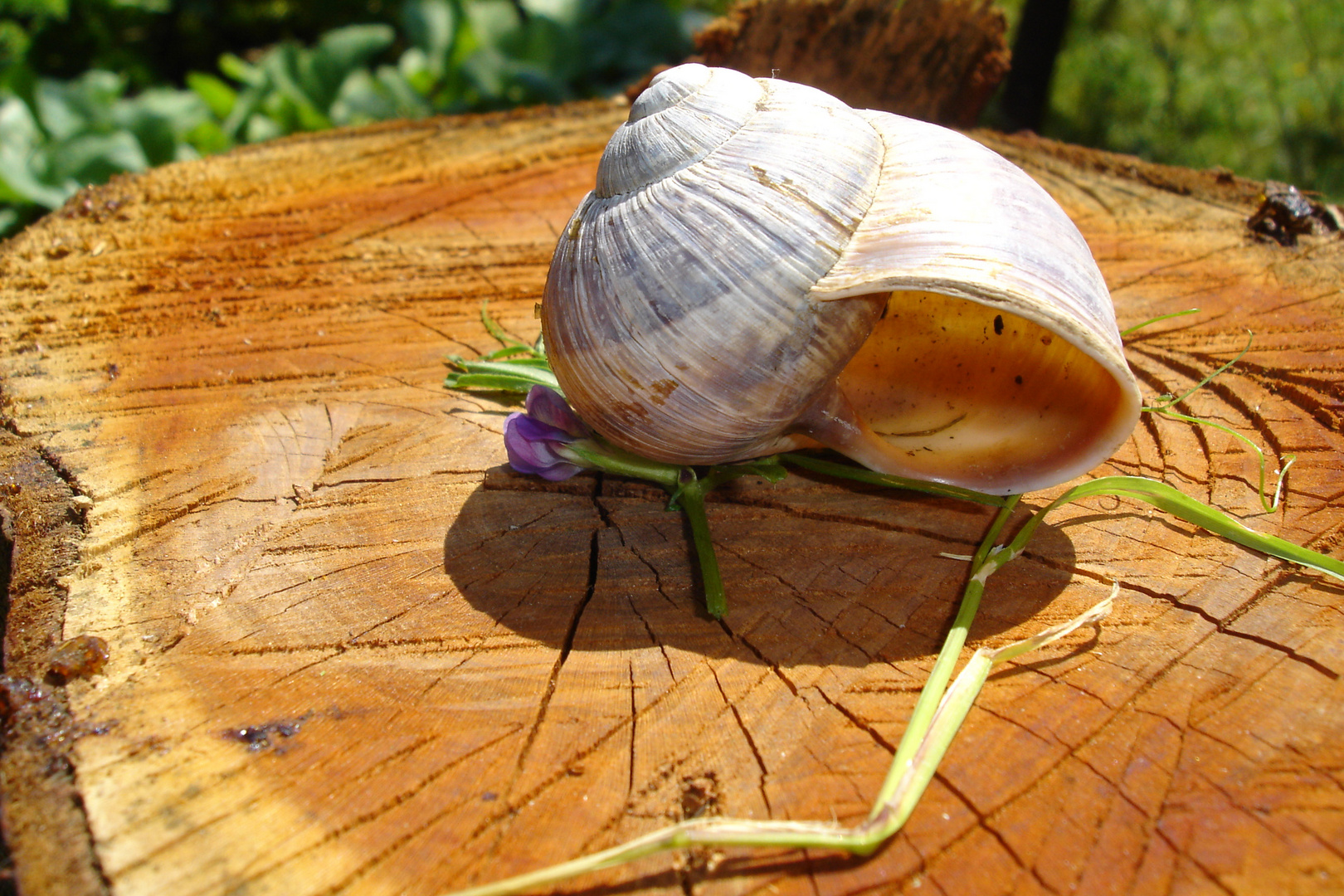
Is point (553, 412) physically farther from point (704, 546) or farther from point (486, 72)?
point (486, 72)

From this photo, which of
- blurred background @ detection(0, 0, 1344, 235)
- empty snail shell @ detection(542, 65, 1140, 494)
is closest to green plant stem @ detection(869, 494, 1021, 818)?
empty snail shell @ detection(542, 65, 1140, 494)

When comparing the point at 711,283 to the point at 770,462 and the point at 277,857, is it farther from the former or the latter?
the point at 277,857

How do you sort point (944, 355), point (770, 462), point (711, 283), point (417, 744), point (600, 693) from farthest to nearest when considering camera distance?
1. point (944, 355)
2. point (770, 462)
3. point (711, 283)
4. point (600, 693)
5. point (417, 744)

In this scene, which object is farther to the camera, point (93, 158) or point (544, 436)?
point (93, 158)

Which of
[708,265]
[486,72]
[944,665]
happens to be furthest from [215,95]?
[944,665]

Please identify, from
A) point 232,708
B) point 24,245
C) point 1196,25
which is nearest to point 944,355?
point 232,708

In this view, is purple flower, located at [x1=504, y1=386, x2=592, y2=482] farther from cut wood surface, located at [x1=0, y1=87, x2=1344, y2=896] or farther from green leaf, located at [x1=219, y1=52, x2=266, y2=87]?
green leaf, located at [x1=219, y1=52, x2=266, y2=87]

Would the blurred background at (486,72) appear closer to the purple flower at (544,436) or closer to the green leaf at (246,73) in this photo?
the green leaf at (246,73)
